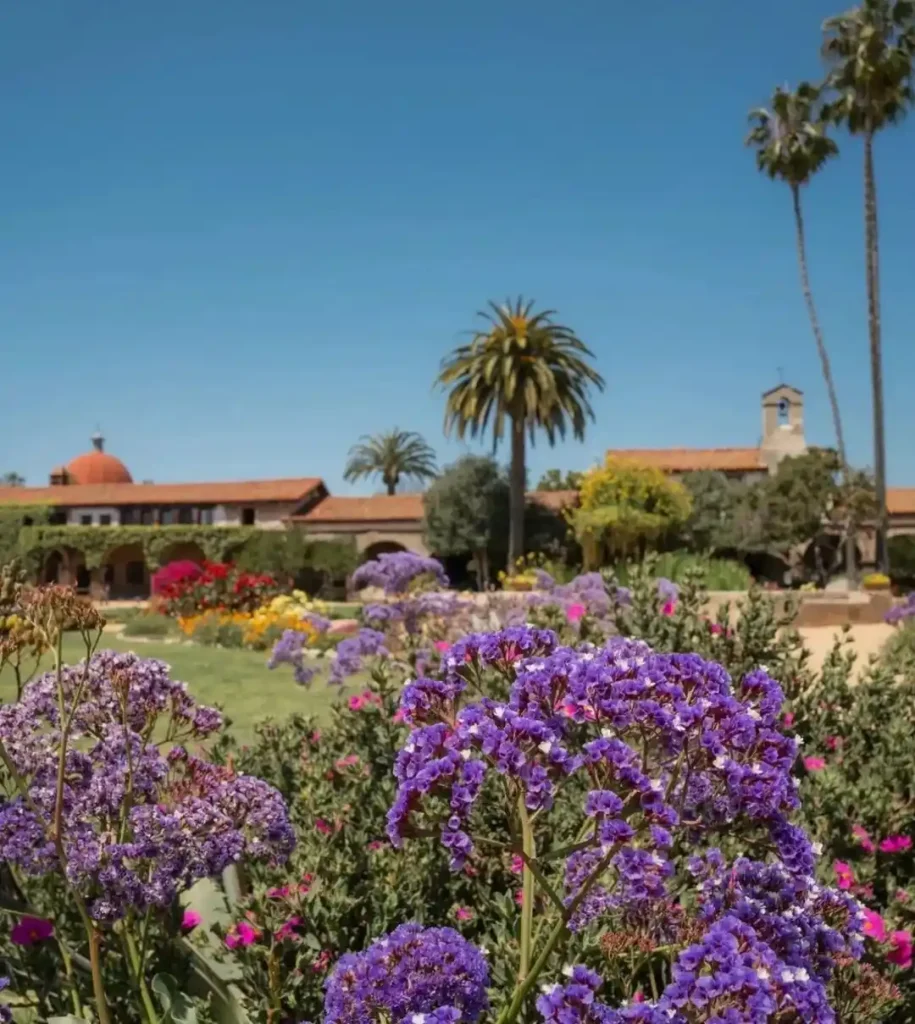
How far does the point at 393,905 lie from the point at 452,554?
131 ft

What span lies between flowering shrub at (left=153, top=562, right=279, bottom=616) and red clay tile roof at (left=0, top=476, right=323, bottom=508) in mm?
25865

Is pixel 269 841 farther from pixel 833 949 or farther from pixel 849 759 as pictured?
pixel 849 759

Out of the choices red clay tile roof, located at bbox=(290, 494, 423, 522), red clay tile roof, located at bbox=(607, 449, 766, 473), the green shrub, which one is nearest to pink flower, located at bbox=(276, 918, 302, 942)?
the green shrub

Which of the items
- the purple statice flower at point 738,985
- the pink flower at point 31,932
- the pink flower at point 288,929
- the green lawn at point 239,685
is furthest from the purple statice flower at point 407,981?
the green lawn at point 239,685

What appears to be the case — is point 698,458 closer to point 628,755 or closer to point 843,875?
point 843,875

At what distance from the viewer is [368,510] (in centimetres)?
4750

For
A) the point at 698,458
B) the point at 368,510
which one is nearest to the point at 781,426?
the point at 698,458

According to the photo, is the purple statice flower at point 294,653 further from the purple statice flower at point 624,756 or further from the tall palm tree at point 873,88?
the tall palm tree at point 873,88

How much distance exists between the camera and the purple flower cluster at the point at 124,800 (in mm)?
2316

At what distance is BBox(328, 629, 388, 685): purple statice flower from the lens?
7328mm

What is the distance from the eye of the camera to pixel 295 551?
142 ft

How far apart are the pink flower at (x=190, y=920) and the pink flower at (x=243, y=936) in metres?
0.25

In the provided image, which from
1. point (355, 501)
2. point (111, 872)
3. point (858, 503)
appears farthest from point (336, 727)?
point (355, 501)

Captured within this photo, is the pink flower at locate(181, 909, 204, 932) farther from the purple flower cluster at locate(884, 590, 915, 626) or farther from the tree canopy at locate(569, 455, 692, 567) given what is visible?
the tree canopy at locate(569, 455, 692, 567)
